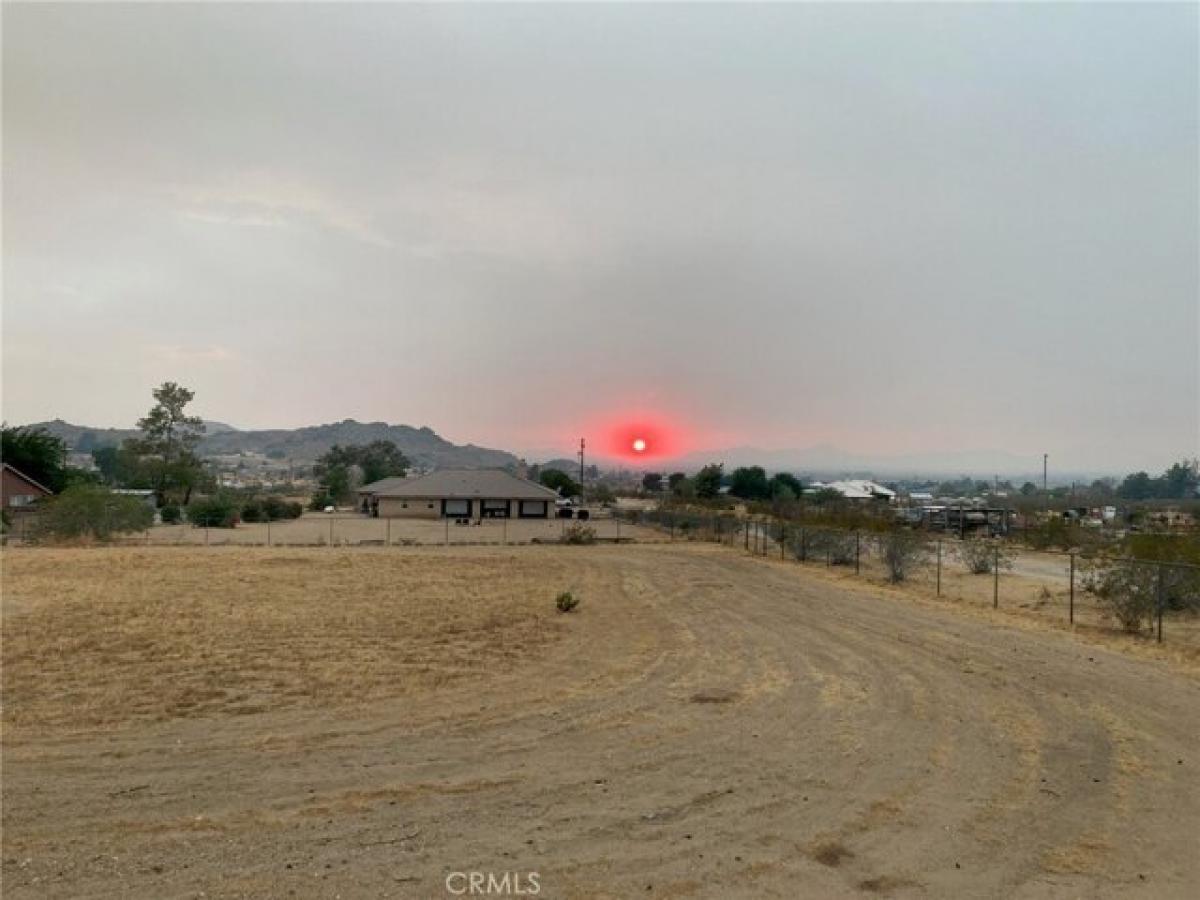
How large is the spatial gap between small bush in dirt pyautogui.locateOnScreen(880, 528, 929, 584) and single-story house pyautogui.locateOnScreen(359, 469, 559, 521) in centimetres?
4906

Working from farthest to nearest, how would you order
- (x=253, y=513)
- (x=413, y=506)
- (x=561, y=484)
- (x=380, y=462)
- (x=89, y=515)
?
(x=380, y=462) → (x=561, y=484) → (x=413, y=506) → (x=253, y=513) → (x=89, y=515)

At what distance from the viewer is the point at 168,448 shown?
89812 mm

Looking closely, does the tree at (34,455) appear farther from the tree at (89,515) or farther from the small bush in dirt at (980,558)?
the small bush in dirt at (980,558)

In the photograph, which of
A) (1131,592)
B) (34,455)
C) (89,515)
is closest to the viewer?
(1131,592)

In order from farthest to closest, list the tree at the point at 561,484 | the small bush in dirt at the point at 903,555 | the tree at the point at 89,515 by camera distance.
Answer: the tree at the point at 561,484
the tree at the point at 89,515
the small bush in dirt at the point at 903,555

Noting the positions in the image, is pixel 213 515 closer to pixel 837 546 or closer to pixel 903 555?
pixel 837 546

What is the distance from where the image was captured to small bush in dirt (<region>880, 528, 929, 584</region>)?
26906 millimetres

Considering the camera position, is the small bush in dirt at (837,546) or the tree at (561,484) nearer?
the small bush in dirt at (837,546)

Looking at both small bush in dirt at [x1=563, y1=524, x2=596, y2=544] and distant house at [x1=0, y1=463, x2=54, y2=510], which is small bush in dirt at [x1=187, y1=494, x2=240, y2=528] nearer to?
distant house at [x1=0, y1=463, x2=54, y2=510]

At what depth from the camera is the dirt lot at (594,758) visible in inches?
237

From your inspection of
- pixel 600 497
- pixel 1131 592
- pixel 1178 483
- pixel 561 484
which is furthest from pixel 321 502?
pixel 1178 483

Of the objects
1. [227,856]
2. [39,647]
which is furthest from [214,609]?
[227,856]

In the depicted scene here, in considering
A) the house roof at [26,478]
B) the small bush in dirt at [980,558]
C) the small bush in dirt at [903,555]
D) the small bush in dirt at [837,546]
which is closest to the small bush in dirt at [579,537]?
the small bush in dirt at [837,546]

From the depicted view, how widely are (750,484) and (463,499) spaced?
44.8 m
